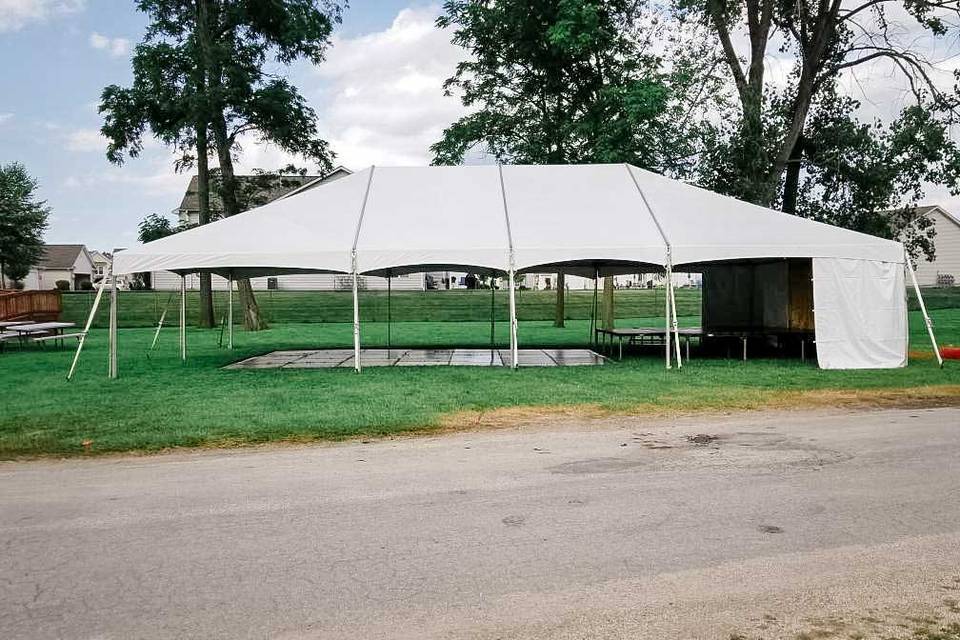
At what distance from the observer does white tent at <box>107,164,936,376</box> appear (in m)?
12.4

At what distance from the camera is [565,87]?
968 inches

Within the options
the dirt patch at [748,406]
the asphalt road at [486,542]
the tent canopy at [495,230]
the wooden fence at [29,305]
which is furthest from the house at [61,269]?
the asphalt road at [486,542]

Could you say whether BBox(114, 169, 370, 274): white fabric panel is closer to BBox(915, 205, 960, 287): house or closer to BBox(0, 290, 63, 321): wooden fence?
BBox(0, 290, 63, 321): wooden fence

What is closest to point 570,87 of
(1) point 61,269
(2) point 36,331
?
(2) point 36,331

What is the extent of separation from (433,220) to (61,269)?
60500mm

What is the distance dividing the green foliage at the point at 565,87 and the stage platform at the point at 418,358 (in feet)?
24.8

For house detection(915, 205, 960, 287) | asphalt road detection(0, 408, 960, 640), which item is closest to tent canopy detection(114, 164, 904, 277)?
asphalt road detection(0, 408, 960, 640)

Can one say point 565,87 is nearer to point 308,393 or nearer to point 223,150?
point 223,150

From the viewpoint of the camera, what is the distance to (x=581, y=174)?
15344 mm

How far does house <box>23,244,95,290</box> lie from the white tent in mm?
54327

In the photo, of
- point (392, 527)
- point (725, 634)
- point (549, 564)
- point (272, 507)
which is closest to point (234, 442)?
point (272, 507)

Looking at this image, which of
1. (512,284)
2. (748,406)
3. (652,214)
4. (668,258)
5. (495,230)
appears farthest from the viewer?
(652,214)

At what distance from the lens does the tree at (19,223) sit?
34250mm

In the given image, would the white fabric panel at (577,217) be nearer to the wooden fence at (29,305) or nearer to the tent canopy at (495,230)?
the tent canopy at (495,230)
